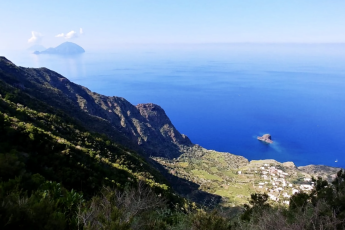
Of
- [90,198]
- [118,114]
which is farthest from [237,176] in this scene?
[90,198]

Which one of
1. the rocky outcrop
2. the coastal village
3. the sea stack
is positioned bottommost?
the sea stack

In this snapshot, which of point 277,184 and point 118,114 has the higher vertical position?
point 118,114

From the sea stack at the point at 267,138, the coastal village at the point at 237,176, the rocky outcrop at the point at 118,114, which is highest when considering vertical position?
the rocky outcrop at the point at 118,114

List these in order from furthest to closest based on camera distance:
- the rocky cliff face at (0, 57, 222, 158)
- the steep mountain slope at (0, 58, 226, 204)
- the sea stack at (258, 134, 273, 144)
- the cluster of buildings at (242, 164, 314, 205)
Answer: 1. the sea stack at (258, 134, 273, 144)
2. the cluster of buildings at (242, 164, 314, 205)
3. the rocky cliff face at (0, 57, 222, 158)
4. the steep mountain slope at (0, 58, 226, 204)

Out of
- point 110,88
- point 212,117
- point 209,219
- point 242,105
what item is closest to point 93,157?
point 209,219

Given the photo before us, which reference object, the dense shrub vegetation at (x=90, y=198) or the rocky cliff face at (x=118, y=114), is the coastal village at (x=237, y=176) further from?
the dense shrub vegetation at (x=90, y=198)

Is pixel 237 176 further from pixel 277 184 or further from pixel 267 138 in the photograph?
pixel 267 138

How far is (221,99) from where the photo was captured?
17250 cm

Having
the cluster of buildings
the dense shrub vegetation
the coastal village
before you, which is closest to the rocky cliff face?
the coastal village

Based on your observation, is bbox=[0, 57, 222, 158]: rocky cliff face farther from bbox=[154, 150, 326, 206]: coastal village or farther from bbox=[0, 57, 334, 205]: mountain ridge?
bbox=[154, 150, 326, 206]: coastal village

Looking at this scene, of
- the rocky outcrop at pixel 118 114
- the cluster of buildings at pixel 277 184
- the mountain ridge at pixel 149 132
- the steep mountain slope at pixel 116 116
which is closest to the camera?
the steep mountain slope at pixel 116 116

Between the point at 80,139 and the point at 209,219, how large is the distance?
16855mm

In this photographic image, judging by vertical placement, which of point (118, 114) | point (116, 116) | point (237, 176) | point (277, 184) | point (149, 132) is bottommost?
point (237, 176)

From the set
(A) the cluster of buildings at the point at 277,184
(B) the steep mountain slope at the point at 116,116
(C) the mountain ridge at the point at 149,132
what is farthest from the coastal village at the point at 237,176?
(B) the steep mountain slope at the point at 116,116
